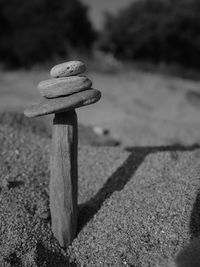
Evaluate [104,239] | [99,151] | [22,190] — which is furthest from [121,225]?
[99,151]

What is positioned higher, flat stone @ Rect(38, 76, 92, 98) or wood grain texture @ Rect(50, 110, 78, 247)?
flat stone @ Rect(38, 76, 92, 98)

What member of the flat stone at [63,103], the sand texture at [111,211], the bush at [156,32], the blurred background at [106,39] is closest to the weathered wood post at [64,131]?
the flat stone at [63,103]

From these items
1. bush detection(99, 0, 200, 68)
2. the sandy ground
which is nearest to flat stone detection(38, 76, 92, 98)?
the sandy ground

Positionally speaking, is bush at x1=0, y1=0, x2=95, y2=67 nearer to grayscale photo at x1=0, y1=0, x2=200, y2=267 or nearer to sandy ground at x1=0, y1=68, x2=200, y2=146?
sandy ground at x1=0, y1=68, x2=200, y2=146

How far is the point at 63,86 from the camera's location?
2.63 m

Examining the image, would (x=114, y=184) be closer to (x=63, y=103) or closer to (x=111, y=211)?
(x=111, y=211)

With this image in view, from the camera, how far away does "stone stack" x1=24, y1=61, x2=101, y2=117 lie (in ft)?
8.51

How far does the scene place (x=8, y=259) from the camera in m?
2.61

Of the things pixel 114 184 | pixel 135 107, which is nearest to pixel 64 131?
pixel 114 184

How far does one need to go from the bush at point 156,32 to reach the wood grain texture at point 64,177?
16735mm

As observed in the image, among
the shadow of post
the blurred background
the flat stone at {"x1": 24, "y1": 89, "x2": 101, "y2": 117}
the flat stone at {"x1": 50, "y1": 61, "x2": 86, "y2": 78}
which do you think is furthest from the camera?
the blurred background

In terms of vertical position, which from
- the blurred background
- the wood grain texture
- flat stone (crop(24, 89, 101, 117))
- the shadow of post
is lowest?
the blurred background

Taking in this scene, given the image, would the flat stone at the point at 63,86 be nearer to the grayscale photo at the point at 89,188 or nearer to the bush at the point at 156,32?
the grayscale photo at the point at 89,188

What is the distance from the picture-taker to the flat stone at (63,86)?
8.64 feet
